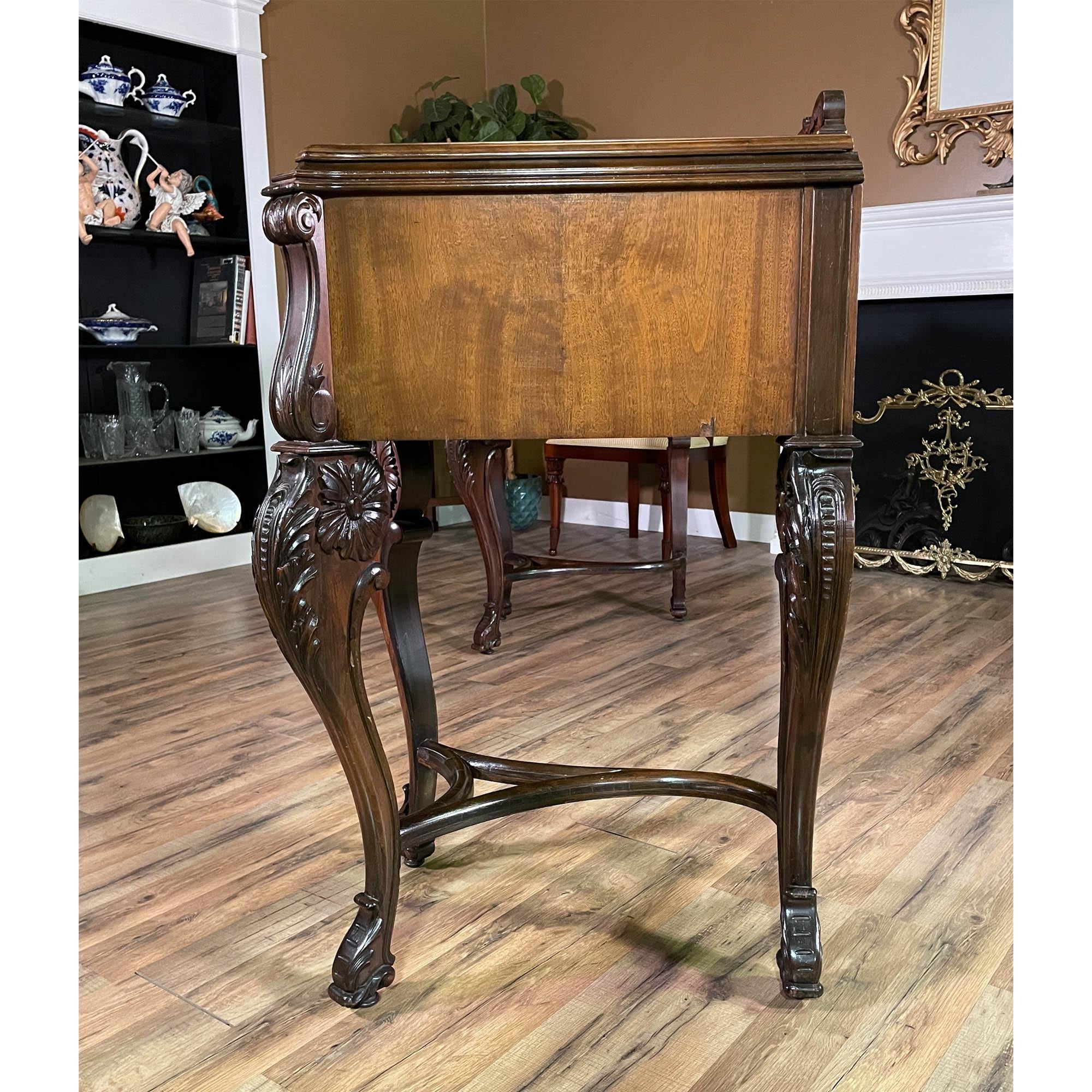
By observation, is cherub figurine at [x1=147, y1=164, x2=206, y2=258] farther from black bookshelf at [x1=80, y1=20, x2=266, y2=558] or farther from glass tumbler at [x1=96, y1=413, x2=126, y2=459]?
glass tumbler at [x1=96, y1=413, x2=126, y2=459]

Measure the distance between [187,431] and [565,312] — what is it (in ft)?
9.59

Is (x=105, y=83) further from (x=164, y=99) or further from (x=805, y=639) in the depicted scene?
(x=805, y=639)

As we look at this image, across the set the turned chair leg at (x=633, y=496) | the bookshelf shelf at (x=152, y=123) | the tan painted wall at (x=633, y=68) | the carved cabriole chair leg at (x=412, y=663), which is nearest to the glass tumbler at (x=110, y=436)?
the bookshelf shelf at (x=152, y=123)

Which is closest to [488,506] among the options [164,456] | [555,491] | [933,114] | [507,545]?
[507,545]

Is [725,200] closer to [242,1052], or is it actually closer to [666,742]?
[242,1052]

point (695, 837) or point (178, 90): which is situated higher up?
point (178, 90)

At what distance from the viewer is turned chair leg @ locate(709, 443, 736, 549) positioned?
11.9 feet

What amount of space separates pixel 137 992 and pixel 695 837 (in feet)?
2.62

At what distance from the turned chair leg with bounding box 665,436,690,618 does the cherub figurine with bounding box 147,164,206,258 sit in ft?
6.40

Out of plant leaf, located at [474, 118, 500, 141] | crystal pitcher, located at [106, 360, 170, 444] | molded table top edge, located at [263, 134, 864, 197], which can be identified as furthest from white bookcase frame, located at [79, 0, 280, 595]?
molded table top edge, located at [263, 134, 864, 197]

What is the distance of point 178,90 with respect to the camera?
3570 millimetres

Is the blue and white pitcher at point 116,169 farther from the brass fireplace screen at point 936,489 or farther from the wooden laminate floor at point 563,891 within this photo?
the brass fireplace screen at point 936,489

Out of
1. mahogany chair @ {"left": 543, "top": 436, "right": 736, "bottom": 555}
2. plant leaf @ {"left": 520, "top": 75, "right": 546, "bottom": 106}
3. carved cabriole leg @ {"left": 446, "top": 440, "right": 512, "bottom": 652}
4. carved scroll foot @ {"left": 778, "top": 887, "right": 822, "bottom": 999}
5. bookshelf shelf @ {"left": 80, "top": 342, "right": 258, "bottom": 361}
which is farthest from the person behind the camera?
plant leaf @ {"left": 520, "top": 75, "right": 546, "bottom": 106}
